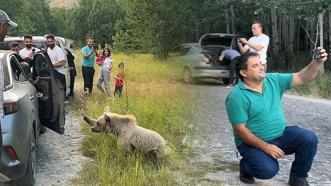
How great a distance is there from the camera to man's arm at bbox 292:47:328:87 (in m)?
4.80

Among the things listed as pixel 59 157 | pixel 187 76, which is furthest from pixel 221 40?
pixel 59 157

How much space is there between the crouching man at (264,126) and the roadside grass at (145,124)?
82 cm

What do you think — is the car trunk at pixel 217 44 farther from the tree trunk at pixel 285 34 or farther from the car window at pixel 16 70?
the tree trunk at pixel 285 34

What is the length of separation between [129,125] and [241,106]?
1.58 m

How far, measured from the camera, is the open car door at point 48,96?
6371 mm

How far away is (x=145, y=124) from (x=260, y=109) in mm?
2573

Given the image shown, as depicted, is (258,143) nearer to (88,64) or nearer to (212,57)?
(212,57)

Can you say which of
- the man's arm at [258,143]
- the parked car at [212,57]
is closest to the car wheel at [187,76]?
the parked car at [212,57]

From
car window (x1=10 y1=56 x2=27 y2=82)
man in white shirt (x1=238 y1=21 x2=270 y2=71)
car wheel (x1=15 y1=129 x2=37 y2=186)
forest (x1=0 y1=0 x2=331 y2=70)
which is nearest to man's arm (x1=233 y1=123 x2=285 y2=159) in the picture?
forest (x1=0 y1=0 x2=331 y2=70)

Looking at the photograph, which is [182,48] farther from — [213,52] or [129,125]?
[213,52]

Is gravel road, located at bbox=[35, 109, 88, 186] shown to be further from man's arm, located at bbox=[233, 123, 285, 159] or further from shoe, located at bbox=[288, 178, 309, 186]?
shoe, located at bbox=[288, 178, 309, 186]

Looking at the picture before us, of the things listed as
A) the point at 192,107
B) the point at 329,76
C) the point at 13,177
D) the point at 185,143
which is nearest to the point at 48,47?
the point at 192,107

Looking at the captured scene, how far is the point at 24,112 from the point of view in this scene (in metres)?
5.03

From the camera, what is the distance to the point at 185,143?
7.00 meters
